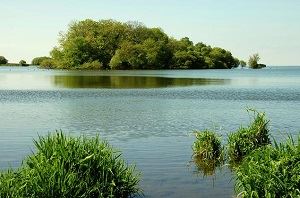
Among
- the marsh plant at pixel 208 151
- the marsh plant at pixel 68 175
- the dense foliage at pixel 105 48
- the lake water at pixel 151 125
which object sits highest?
the dense foliage at pixel 105 48

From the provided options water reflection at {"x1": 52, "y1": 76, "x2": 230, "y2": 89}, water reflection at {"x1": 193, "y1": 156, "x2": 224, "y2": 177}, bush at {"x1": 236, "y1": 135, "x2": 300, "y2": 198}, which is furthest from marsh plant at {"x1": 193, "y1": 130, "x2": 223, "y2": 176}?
water reflection at {"x1": 52, "y1": 76, "x2": 230, "y2": 89}

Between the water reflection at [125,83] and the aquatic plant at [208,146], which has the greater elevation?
the aquatic plant at [208,146]

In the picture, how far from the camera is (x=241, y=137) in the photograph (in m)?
21.4

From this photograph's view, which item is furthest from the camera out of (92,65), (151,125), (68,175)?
(92,65)

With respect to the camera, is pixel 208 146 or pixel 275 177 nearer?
pixel 275 177

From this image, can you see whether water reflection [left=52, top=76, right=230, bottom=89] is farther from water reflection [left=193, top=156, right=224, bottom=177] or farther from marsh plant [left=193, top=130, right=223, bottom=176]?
water reflection [left=193, top=156, right=224, bottom=177]

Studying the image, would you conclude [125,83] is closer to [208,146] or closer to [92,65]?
[208,146]

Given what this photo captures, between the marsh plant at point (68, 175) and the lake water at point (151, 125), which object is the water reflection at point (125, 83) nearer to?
the lake water at point (151, 125)

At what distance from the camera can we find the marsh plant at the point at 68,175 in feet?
40.4

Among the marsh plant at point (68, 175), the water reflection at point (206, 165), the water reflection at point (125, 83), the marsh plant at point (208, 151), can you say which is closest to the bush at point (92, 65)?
the water reflection at point (125, 83)

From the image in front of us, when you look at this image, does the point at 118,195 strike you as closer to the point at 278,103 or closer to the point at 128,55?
the point at 278,103

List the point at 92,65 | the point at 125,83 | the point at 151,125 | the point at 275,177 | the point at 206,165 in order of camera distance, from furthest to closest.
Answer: the point at 92,65 < the point at 125,83 < the point at 151,125 < the point at 206,165 < the point at 275,177

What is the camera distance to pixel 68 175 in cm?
1259

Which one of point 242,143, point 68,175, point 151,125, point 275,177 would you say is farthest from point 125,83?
point 275,177
